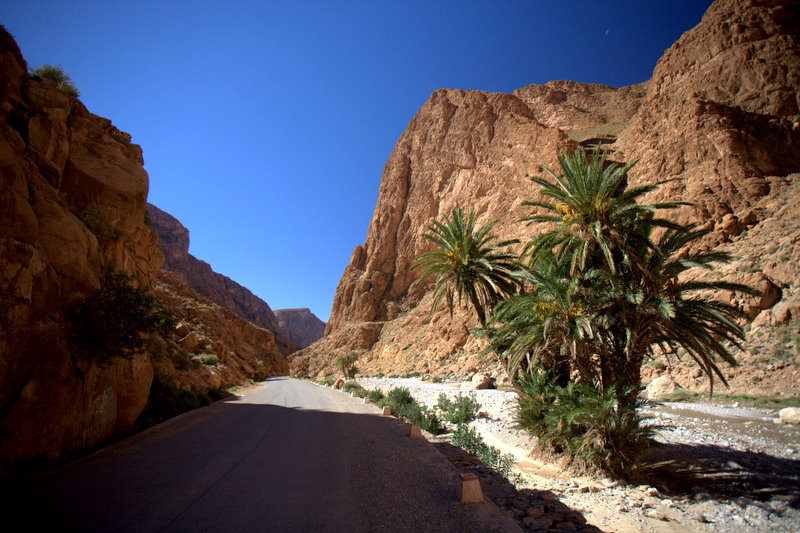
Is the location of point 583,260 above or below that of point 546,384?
above

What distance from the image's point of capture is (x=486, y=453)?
889 centimetres

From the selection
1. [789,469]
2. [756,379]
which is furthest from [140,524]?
[756,379]

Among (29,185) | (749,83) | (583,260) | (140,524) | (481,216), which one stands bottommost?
(140,524)

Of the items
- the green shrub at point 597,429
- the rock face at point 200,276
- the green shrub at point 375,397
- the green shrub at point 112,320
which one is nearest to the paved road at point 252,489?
the green shrub at point 112,320

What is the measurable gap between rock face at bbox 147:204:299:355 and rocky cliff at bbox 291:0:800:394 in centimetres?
3978

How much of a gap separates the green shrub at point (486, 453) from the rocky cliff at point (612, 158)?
21.1 m

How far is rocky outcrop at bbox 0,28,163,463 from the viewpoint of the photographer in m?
5.59

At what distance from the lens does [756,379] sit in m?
17.9

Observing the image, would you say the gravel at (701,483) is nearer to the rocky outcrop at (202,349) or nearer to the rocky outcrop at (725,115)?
the rocky outcrop at (202,349)

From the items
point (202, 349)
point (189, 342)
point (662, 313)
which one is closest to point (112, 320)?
point (662, 313)

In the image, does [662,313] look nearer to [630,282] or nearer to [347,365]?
[630,282]

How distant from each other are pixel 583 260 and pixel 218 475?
910cm

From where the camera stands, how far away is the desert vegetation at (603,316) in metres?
8.09

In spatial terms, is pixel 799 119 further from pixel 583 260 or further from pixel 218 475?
pixel 218 475
